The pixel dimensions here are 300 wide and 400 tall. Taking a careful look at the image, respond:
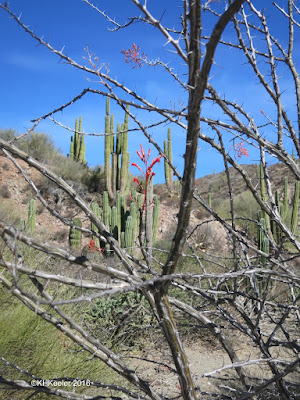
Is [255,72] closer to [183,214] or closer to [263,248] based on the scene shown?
[183,214]

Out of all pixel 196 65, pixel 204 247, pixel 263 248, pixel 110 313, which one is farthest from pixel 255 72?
pixel 204 247

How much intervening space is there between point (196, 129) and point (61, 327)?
0.78m

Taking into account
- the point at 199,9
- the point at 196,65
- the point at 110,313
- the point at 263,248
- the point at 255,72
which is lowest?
the point at 110,313

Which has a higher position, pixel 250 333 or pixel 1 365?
pixel 250 333

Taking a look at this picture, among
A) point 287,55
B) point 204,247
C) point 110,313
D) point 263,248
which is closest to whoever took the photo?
point 287,55

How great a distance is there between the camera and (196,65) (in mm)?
1023

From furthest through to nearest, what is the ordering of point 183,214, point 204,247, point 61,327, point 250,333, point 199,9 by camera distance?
point 204,247
point 250,333
point 61,327
point 183,214
point 199,9

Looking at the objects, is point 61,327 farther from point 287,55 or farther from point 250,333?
point 287,55

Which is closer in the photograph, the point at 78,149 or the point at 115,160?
the point at 115,160

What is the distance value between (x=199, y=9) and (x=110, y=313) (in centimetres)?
610

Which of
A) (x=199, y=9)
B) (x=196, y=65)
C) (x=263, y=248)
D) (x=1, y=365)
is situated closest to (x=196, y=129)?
(x=196, y=65)

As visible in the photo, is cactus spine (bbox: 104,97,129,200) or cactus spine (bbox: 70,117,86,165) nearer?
cactus spine (bbox: 104,97,129,200)

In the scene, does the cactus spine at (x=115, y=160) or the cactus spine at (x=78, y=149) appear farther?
the cactus spine at (x=78, y=149)

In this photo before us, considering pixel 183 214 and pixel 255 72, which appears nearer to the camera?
pixel 183 214
